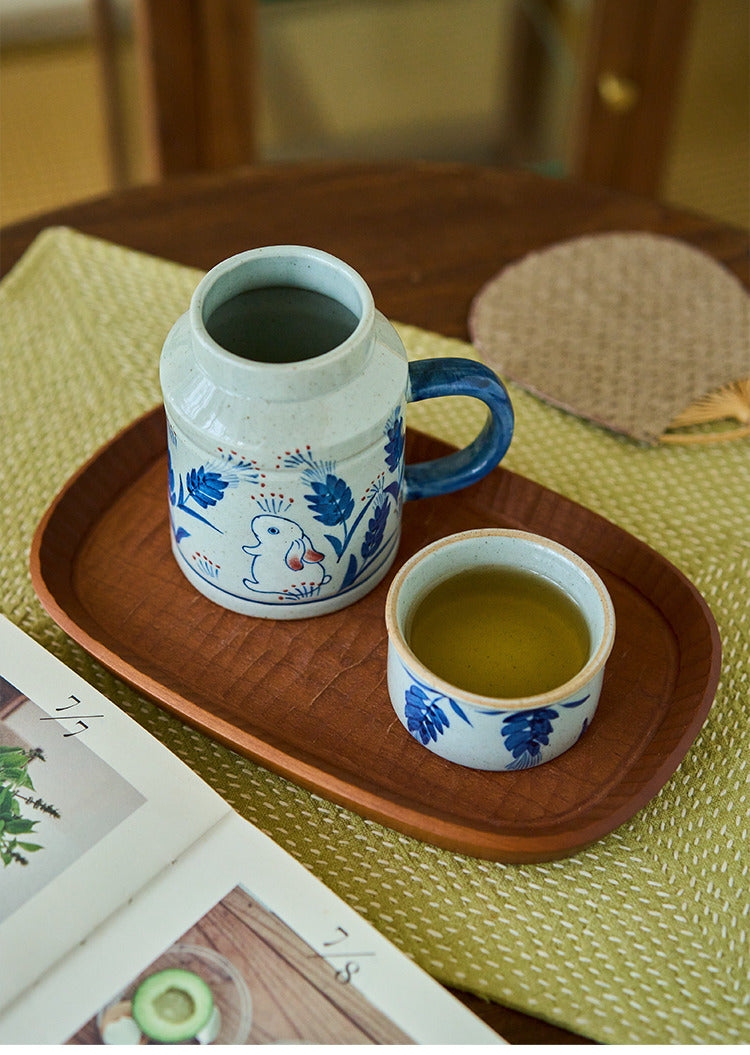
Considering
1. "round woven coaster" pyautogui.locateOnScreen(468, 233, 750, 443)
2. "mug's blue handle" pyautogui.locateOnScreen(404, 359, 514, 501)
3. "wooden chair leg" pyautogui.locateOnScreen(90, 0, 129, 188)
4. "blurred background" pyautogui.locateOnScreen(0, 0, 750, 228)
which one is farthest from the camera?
"wooden chair leg" pyautogui.locateOnScreen(90, 0, 129, 188)

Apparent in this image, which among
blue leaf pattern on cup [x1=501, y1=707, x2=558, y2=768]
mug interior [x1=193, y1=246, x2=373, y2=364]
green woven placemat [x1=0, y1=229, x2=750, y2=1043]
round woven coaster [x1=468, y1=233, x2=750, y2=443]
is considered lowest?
green woven placemat [x1=0, y1=229, x2=750, y2=1043]

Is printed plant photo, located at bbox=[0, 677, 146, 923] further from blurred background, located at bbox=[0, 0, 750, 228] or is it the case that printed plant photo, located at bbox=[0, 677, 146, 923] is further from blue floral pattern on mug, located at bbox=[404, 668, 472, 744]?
blurred background, located at bbox=[0, 0, 750, 228]

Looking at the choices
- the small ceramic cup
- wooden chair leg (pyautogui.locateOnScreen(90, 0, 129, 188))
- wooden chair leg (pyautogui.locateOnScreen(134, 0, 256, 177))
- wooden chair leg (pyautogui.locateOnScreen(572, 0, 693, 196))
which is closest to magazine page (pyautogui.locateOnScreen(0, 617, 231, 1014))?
the small ceramic cup

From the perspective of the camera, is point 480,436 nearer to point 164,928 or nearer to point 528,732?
point 528,732

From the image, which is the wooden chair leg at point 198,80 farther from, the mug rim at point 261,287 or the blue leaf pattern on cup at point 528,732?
the blue leaf pattern on cup at point 528,732

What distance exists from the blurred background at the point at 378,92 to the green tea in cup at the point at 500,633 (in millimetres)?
849

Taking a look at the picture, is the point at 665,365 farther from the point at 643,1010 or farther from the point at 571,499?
the point at 643,1010

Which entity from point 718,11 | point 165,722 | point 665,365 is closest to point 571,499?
point 665,365

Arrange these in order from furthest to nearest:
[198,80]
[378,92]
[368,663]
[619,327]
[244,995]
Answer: [378,92] < [198,80] < [619,327] < [368,663] < [244,995]

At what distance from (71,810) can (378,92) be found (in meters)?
1.13

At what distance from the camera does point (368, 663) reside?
526 mm

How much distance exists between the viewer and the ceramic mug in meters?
0.45

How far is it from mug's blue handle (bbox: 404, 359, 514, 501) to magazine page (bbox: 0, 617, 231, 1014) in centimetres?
20

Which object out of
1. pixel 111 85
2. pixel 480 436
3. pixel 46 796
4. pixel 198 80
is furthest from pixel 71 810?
pixel 111 85
